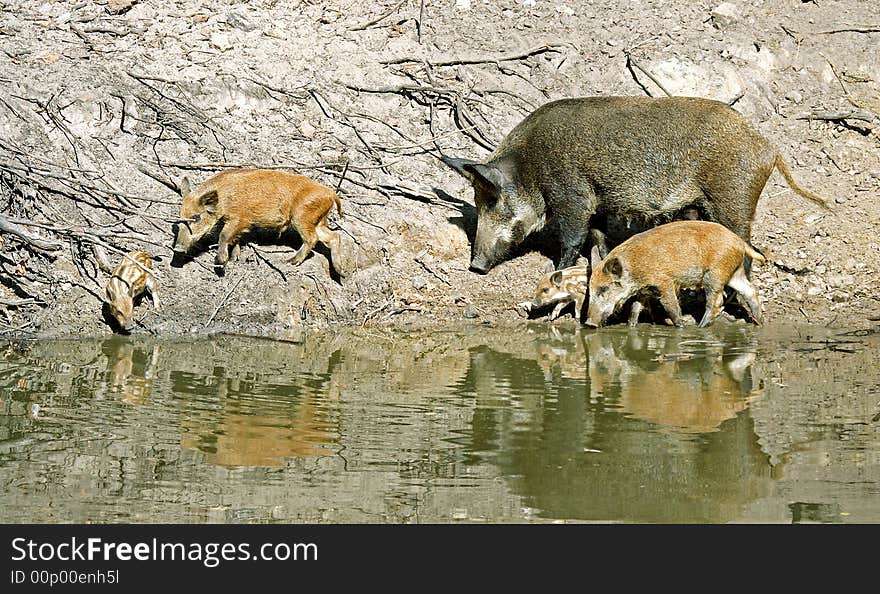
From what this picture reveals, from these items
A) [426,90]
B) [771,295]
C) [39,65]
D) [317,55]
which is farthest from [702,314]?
[39,65]

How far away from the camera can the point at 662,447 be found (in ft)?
21.2

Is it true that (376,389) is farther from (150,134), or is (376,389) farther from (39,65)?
(39,65)

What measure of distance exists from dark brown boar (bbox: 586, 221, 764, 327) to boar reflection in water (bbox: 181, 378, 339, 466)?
2780 millimetres

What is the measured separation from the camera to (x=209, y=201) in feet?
31.3

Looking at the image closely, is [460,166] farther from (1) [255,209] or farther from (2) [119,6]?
(2) [119,6]

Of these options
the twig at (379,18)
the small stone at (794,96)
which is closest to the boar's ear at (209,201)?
the twig at (379,18)

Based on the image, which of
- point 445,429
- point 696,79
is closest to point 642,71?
point 696,79

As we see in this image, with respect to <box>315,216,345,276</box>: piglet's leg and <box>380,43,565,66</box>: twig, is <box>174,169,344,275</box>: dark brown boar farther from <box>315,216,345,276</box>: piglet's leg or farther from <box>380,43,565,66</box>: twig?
<box>380,43,565,66</box>: twig

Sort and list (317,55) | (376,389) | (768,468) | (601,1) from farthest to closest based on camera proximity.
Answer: (601,1) → (317,55) → (376,389) → (768,468)

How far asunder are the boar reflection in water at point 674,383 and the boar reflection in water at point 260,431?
5.36ft

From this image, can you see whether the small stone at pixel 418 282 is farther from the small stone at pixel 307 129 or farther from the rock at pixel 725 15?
the rock at pixel 725 15

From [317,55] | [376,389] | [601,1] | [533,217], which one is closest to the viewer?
[376,389]

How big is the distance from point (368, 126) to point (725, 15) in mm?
4058

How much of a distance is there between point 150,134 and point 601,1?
5035 mm
